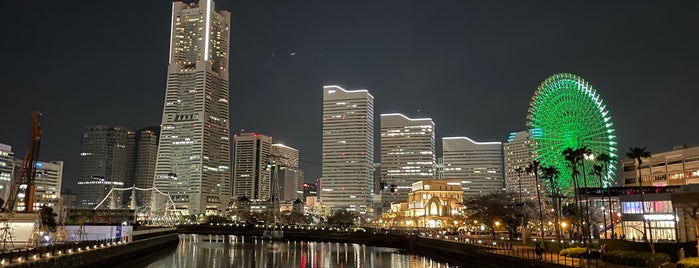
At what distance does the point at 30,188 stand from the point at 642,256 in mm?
90044

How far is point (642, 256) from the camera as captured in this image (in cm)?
4400

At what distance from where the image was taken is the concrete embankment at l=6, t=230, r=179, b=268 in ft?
156

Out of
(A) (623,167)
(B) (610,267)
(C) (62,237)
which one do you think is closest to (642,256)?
(B) (610,267)

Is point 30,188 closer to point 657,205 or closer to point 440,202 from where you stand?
point 657,205

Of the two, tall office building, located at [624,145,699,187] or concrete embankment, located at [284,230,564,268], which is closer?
concrete embankment, located at [284,230,564,268]

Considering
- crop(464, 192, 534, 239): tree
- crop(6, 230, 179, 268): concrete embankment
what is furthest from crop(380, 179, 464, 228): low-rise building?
crop(6, 230, 179, 268): concrete embankment

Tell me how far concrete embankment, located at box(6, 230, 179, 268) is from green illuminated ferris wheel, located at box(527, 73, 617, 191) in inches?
2670

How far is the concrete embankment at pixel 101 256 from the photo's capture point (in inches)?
1868

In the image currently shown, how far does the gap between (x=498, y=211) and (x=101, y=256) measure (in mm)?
70984

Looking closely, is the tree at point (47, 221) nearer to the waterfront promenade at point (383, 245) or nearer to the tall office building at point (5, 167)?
the waterfront promenade at point (383, 245)

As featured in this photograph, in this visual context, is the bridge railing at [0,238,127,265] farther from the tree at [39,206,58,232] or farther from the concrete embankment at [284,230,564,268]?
the concrete embankment at [284,230,564,268]

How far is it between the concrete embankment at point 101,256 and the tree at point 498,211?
63.1m

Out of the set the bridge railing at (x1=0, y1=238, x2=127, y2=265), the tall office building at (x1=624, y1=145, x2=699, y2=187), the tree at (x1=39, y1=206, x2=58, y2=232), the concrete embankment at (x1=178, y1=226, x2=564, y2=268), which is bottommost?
the concrete embankment at (x1=178, y1=226, x2=564, y2=268)

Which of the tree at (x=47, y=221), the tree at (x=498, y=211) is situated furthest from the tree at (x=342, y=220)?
the tree at (x=47, y=221)
